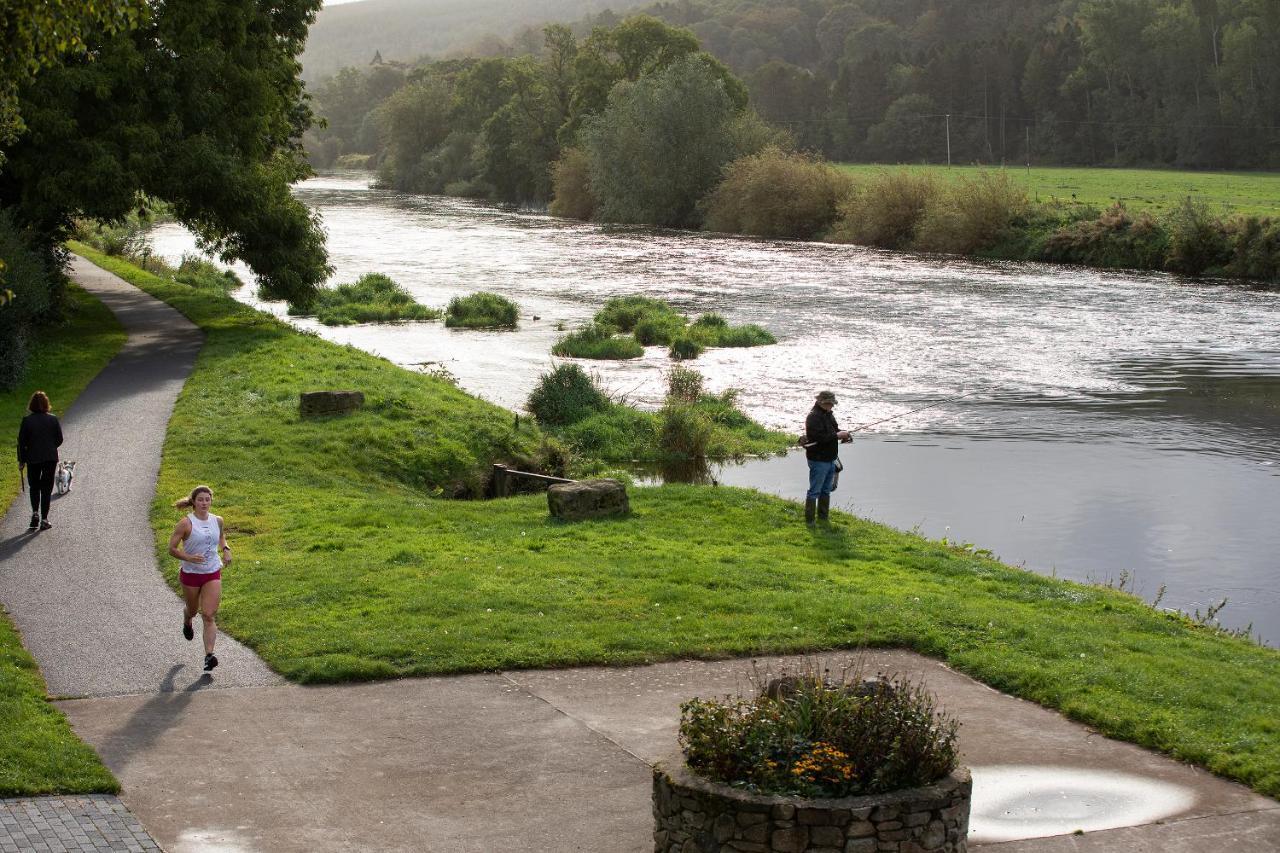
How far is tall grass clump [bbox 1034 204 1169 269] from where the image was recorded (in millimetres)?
64812

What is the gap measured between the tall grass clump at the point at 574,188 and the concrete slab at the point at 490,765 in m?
88.3

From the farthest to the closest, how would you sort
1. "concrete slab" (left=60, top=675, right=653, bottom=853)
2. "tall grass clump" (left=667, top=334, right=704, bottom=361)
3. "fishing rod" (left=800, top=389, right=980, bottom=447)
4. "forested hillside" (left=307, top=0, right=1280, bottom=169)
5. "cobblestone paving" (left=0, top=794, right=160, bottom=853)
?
"forested hillside" (left=307, top=0, right=1280, bottom=169) → "tall grass clump" (left=667, top=334, right=704, bottom=361) → "fishing rod" (left=800, top=389, right=980, bottom=447) → "concrete slab" (left=60, top=675, right=653, bottom=853) → "cobblestone paving" (left=0, top=794, right=160, bottom=853)

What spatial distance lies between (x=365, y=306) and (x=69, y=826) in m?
42.4

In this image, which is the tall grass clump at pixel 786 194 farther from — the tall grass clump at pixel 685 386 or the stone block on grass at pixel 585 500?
the stone block on grass at pixel 585 500

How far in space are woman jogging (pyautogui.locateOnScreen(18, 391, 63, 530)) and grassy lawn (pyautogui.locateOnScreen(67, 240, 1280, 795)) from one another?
1.45 meters

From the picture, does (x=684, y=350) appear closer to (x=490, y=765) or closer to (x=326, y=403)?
(x=326, y=403)

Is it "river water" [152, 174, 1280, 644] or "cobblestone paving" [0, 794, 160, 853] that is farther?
"river water" [152, 174, 1280, 644]

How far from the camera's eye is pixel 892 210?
76.9m

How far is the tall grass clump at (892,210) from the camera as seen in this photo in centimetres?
7625

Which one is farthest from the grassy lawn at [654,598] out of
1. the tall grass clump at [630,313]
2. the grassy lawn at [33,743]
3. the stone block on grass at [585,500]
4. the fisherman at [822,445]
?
the tall grass clump at [630,313]

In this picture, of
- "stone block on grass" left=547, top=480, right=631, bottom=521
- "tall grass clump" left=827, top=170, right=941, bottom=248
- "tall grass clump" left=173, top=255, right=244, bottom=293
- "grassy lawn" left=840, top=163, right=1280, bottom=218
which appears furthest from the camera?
"tall grass clump" left=827, top=170, right=941, bottom=248

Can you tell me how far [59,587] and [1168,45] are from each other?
386 ft

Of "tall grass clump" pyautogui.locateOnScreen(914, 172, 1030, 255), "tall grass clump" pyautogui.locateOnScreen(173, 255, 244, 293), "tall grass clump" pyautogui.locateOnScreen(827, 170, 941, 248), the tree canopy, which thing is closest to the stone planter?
the tree canopy

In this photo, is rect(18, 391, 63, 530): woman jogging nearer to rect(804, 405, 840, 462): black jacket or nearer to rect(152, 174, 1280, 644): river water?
rect(804, 405, 840, 462): black jacket
